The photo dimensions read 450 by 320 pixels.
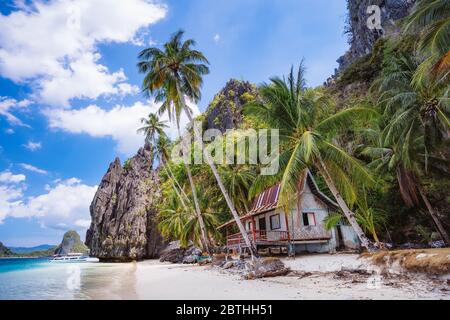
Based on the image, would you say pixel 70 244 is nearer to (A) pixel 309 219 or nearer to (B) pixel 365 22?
(A) pixel 309 219

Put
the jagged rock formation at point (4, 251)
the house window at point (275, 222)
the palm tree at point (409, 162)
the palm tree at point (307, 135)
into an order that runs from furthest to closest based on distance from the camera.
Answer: the jagged rock formation at point (4, 251)
the house window at point (275, 222)
the palm tree at point (409, 162)
the palm tree at point (307, 135)

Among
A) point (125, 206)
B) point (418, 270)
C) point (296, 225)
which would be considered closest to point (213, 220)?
point (296, 225)

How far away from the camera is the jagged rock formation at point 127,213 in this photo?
164ft

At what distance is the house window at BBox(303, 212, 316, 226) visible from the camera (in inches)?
775

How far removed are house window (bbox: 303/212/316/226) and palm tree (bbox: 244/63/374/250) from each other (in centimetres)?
734

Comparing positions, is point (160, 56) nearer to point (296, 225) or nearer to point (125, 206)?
point (296, 225)

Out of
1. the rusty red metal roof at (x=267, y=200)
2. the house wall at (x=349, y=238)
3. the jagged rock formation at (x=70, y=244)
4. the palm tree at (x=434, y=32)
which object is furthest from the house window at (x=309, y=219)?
the jagged rock formation at (x=70, y=244)

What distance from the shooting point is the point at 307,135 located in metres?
10.6

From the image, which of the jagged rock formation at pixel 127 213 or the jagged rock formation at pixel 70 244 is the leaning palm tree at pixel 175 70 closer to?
the jagged rock formation at pixel 127 213

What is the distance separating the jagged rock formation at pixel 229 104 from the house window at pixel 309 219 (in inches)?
987

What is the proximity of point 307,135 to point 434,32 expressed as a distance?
5.08m

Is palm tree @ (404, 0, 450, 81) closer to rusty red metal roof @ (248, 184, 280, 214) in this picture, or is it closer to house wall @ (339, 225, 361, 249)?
rusty red metal roof @ (248, 184, 280, 214)

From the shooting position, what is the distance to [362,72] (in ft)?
99.8
